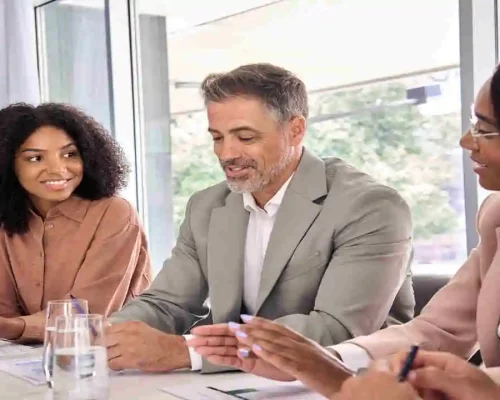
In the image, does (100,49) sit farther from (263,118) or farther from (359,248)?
(359,248)

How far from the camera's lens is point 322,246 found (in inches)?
69.7

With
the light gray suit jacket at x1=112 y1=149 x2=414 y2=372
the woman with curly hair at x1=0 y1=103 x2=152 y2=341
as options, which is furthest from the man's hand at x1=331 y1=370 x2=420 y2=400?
the woman with curly hair at x1=0 y1=103 x2=152 y2=341

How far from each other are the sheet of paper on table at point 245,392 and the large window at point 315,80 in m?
1.05

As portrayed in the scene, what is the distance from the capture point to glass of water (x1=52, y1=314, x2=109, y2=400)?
1.10 m

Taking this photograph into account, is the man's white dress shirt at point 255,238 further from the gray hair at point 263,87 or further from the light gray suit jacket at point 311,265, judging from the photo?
the gray hair at point 263,87

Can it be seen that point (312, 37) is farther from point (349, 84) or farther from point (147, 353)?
point (147, 353)

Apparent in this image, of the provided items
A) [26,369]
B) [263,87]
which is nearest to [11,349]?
[26,369]

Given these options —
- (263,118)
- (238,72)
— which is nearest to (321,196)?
(263,118)

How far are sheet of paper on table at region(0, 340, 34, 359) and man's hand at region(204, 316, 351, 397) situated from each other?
0.67 m

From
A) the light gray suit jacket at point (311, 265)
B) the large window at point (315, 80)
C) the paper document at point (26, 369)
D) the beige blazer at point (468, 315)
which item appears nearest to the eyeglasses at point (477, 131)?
the beige blazer at point (468, 315)

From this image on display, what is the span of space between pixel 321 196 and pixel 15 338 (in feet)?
3.00

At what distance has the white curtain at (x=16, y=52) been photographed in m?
3.88

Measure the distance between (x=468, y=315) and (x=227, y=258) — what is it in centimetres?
64

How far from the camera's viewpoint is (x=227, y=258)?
188cm
